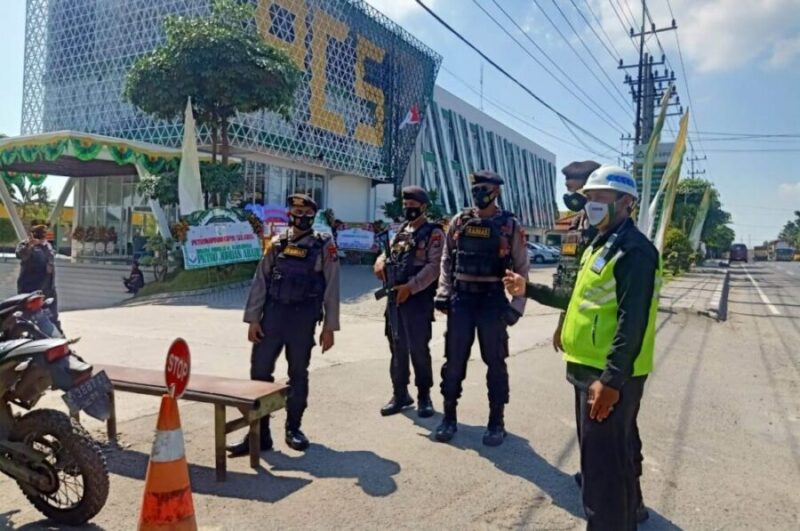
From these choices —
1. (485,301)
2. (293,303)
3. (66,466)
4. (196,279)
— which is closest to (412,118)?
(196,279)

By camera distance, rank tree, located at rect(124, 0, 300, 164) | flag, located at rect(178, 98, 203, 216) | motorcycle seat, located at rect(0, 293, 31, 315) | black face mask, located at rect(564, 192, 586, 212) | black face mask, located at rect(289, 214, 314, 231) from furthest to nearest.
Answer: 1. tree, located at rect(124, 0, 300, 164)
2. flag, located at rect(178, 98, 203, 216)
3. black face mask, located at rect(564, 192, 586, 212)
4. black face mask, located at rect(289, 214, 314, 231)
5. motorcycle seat, located at rect(0, 293, 31, 315)

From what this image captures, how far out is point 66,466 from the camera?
10.2ft

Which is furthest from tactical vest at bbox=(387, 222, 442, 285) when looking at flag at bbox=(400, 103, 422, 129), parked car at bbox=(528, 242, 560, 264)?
parked car at bbox=(528, 242, 560, 264)

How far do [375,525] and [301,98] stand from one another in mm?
30019

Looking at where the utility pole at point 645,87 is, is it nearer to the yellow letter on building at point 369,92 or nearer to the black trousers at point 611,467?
the yellow letter on building at point 369,92

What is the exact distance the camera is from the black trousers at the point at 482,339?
4441 mm

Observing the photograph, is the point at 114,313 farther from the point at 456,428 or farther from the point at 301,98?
the point at 301,98

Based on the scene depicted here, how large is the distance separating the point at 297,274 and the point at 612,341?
2369 mm

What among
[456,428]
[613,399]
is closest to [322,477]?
[456,428]

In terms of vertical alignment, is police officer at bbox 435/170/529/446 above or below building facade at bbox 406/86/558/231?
below

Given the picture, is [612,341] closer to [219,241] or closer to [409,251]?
[409,251]

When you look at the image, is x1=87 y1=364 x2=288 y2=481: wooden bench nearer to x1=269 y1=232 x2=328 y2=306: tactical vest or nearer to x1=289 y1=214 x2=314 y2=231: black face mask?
x1=269 y1=232 x2=328 y2=306: tactical vest

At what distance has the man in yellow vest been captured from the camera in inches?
99.4

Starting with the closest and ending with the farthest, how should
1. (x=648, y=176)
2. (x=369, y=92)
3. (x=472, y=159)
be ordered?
(x=648, y=176), (x=369, y=92), (x=472, y=159)
